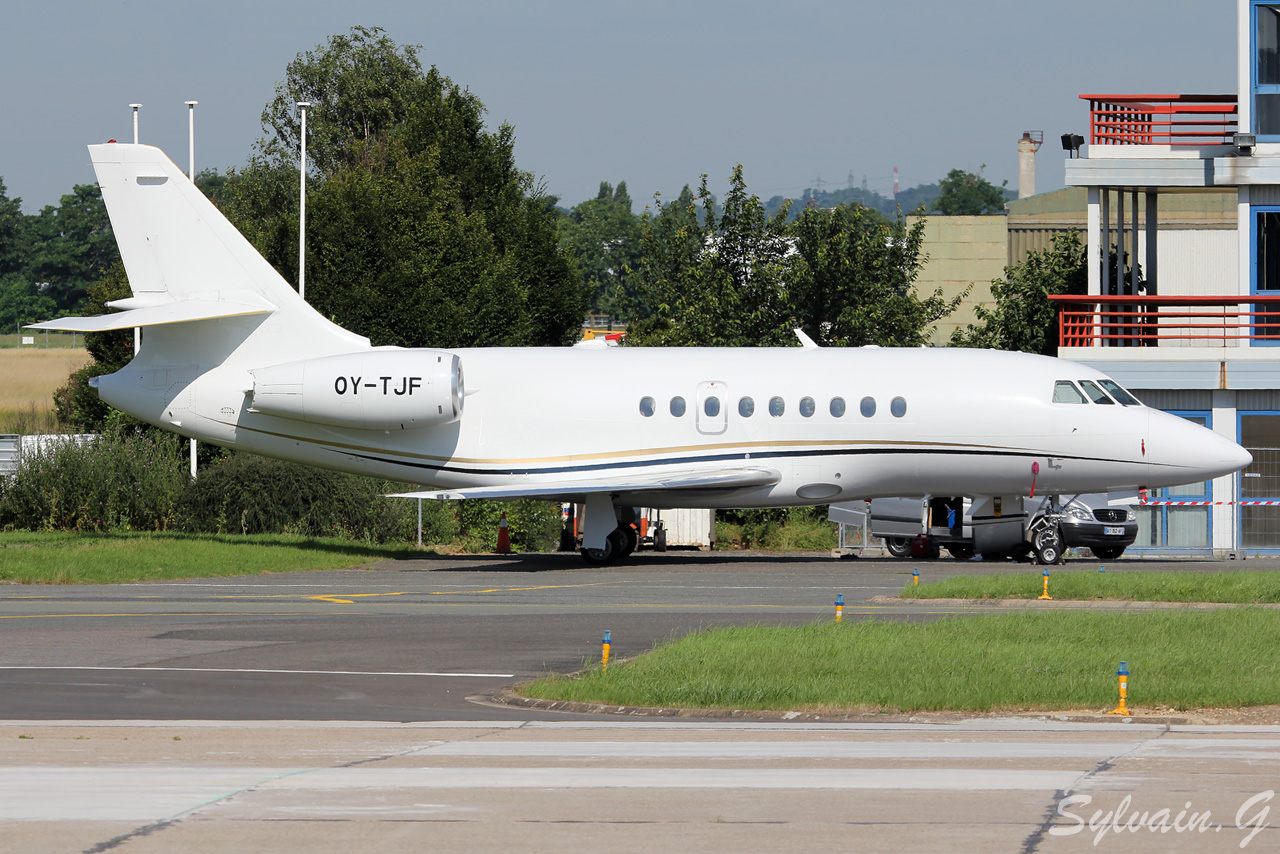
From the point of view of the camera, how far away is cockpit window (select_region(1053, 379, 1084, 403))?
28797 millimetres

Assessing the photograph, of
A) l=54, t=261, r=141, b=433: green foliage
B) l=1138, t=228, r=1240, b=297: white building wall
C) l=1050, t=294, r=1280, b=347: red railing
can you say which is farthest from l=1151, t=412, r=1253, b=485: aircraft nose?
l=54, t=261, r=141, b=433: green foliage

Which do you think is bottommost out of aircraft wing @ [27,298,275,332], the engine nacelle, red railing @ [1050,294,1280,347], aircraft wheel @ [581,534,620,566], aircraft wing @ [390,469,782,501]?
aircraft wheel @ [581,534,620,566]

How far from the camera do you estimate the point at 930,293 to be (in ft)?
254

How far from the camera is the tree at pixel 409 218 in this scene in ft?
174

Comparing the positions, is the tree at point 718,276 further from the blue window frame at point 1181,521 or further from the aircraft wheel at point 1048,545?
the aircraft wheel at point 1048,545

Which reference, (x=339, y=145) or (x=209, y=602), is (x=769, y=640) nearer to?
(x=209, y=602)

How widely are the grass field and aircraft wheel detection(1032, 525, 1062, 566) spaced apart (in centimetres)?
4308

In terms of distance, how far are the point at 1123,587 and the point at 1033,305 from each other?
1098 inches

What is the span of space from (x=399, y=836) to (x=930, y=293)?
70.7m

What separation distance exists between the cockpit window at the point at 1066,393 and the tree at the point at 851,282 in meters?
21.1

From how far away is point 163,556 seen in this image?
95.2 feet

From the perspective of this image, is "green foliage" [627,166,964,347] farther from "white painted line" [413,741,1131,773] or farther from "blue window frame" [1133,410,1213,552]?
"white painted line" [413,741,1131,773]

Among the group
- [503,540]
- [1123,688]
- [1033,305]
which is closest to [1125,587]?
[1123,688]

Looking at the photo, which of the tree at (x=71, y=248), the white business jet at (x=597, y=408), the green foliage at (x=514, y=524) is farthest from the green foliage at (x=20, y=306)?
the white business jet at (x=597, y=408)
